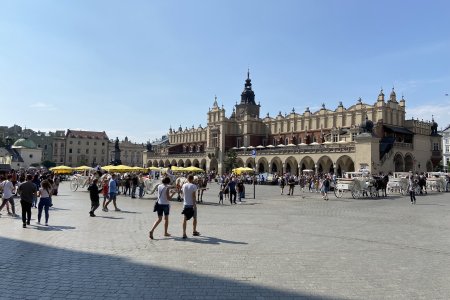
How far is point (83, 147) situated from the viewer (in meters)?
119

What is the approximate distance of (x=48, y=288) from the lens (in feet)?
20.3

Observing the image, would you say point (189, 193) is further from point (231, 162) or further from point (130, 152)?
point (130, 152)

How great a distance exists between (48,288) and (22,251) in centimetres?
310

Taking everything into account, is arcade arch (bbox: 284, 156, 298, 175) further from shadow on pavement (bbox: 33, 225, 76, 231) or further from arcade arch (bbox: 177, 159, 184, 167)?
shadow on pavement (bbox: 33, 225, 76, 231)

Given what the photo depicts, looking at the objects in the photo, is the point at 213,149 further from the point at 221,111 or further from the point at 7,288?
the point at 7,288

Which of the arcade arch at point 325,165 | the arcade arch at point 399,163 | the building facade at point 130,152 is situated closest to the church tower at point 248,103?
the arcade arch at point 325,165

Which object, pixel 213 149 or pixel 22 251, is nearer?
pixel 22 251

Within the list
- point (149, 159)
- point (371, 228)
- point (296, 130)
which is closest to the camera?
point (371, 228)

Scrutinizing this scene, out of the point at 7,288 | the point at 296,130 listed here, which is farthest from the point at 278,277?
the point at 296,130

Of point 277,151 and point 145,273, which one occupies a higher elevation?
point 277,151

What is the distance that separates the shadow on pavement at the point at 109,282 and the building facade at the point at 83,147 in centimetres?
11270

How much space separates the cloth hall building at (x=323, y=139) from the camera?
49531mm

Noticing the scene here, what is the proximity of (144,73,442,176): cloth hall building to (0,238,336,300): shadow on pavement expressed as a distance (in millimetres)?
35626

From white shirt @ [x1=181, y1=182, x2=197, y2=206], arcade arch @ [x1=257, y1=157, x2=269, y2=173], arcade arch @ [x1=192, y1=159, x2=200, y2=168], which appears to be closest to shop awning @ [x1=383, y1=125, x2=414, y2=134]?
arcade arch @ [x1=257, y1=157, x2=269, y2=173]
